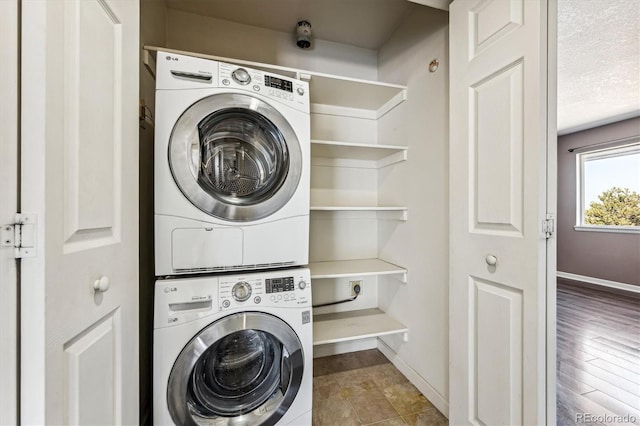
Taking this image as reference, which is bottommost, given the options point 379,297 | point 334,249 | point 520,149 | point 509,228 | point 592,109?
point 379,297

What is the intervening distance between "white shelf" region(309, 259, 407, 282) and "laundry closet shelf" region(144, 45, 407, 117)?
1.17m

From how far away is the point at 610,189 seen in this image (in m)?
2.70

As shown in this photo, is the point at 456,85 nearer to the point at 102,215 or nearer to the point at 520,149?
the point at 520,149

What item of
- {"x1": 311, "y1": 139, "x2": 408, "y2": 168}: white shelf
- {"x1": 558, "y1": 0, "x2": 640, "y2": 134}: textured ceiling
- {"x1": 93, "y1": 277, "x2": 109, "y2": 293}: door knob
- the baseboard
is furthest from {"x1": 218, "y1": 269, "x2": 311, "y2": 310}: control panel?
{"x1": 558, "y1": 0, "x2": 640, "y2": 134}: textured ceiling

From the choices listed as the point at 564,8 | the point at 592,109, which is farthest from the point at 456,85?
the point at 592,109

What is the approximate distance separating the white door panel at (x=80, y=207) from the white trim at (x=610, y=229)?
454 centimetres

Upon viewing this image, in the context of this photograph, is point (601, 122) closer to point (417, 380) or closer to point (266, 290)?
point (417, 380)

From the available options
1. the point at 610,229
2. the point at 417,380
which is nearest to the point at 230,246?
the point at 417,380

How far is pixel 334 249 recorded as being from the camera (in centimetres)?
210

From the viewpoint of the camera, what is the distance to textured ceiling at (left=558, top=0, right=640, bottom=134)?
1.65 metres

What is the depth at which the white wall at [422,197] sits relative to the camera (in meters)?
1.48

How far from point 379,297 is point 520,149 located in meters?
1.58

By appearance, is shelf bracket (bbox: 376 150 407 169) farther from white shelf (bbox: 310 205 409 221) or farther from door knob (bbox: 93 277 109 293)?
door knob (bbox: 93 277 109 293)

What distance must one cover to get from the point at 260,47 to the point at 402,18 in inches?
40.5
